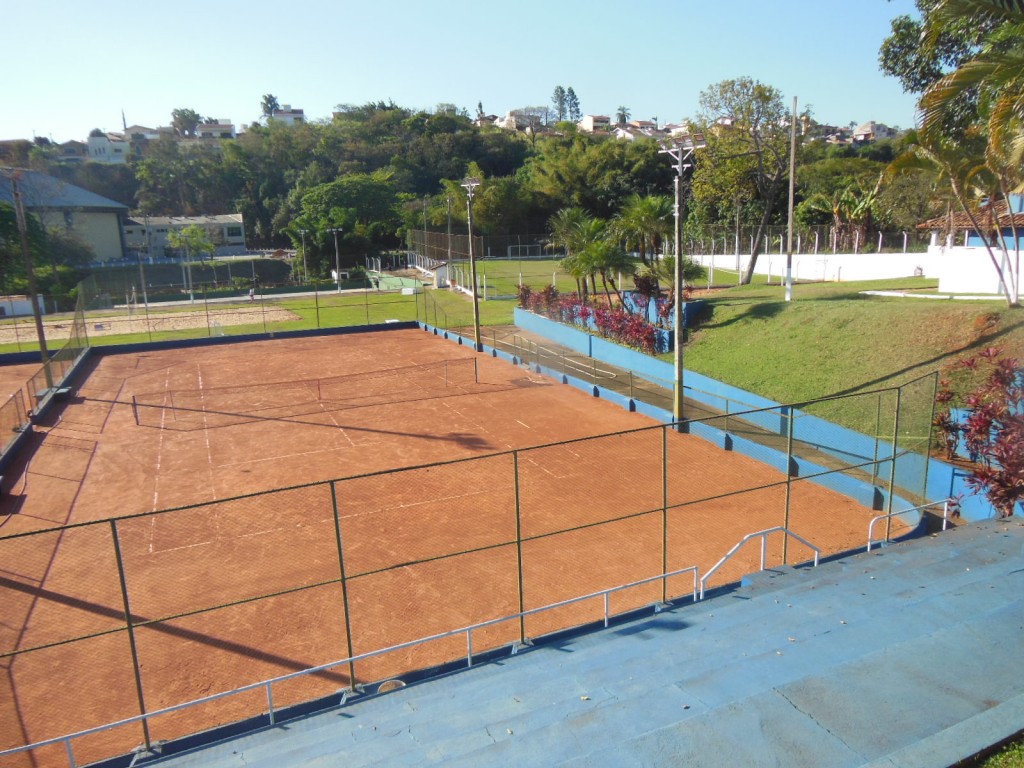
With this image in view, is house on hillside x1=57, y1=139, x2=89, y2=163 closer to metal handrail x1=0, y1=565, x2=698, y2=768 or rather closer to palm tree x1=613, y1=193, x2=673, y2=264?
palm tree x1=613, y1=193, x2=673, y2=264

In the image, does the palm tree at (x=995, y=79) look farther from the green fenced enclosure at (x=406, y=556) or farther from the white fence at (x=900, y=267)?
the white fence at (x=900, y=267)

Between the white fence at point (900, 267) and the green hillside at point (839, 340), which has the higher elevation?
the white fence at point (900, 267)

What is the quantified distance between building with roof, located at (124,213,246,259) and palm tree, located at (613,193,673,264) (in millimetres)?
89323

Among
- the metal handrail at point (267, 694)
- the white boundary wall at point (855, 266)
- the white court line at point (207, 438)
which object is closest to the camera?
the metal handrail at point (267, 694)

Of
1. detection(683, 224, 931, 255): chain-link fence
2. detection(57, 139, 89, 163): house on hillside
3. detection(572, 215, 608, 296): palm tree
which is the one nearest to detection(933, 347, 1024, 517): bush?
detection(572, 215, 608, 296): palm tree

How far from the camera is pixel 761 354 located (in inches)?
1099

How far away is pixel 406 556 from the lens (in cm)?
1541

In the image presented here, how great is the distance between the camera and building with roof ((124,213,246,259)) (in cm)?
10925

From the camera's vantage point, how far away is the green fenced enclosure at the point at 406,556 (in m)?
11.9

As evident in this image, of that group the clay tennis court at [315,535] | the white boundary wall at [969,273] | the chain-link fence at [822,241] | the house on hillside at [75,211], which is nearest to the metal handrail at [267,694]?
Answer: the clay tennis court at [315,535]

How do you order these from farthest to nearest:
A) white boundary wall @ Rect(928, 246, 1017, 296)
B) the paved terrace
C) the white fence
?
1. the white fence
2. white boundary wall @ Rect(928, 246, 1017, 296)
3. the paved terrace

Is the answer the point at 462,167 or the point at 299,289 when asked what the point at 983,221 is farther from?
the point at 462,167

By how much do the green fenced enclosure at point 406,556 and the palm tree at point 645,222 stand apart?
49.0 feet

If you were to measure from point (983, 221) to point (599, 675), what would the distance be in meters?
30.5
